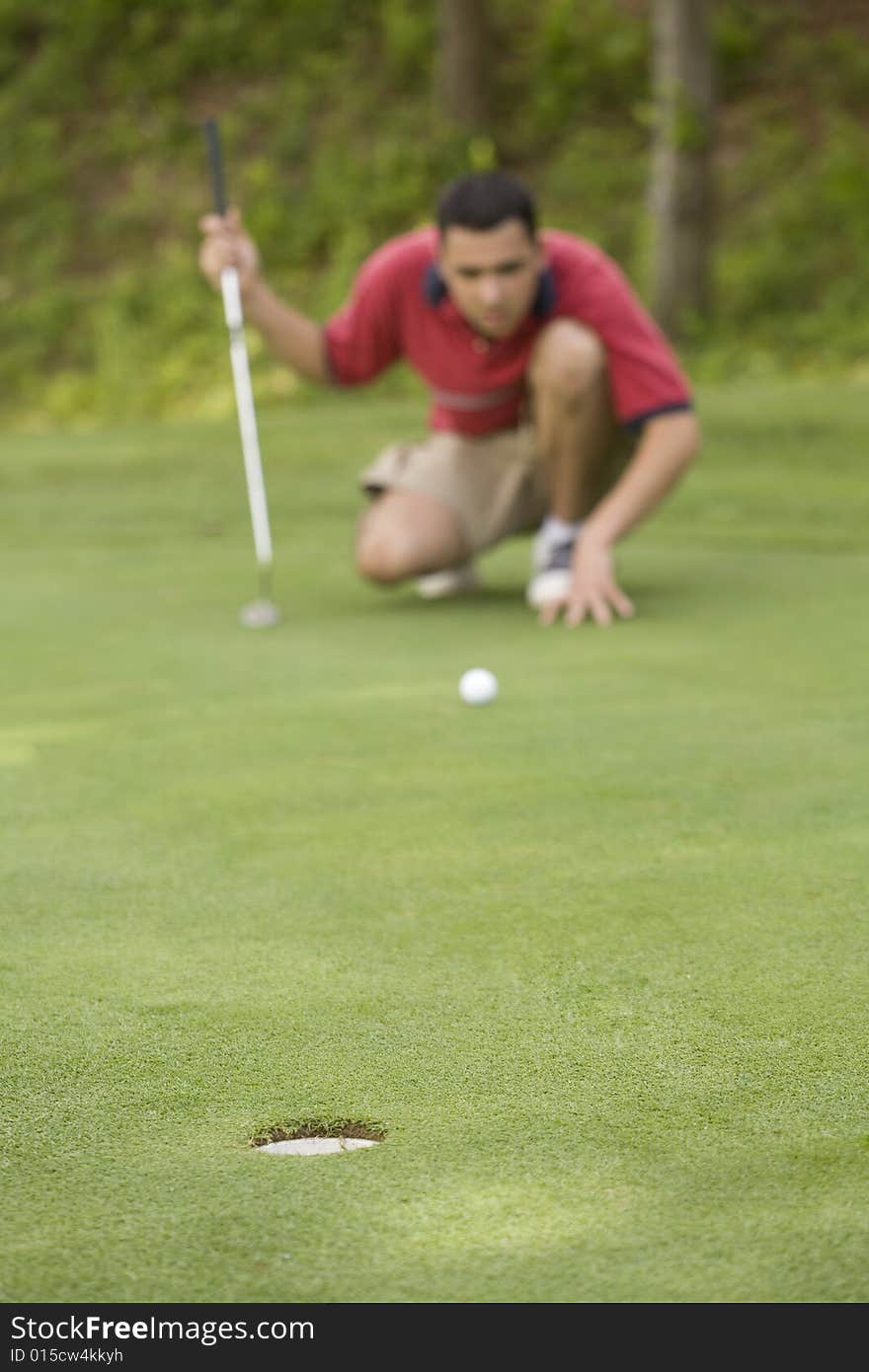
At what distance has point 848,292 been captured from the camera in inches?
479

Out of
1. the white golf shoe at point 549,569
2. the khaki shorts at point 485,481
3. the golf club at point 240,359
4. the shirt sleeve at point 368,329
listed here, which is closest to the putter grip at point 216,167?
the golf club at point 240,359

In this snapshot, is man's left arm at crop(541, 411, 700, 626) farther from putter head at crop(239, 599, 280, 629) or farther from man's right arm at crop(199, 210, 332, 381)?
man's right arm at crop(199, 210, 332, 381)

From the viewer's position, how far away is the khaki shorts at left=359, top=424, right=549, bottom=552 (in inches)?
198

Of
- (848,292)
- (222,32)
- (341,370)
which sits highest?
(222,32)

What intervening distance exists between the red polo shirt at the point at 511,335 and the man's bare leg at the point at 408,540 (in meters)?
0.33

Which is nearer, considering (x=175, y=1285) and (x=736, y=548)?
(x=175, y=1285)

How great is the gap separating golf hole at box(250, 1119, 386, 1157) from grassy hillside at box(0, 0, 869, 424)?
1005cm

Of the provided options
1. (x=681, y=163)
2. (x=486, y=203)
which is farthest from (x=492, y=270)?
(x=681, y=163)

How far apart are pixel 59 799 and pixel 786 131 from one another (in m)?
12.0

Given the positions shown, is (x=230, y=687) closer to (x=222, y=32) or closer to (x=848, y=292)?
(x=848, y=292)

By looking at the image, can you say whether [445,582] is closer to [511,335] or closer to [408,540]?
[408,540]

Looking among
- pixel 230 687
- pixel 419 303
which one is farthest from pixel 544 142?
pixel 230 687

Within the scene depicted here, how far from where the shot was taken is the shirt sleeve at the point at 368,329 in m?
4.75

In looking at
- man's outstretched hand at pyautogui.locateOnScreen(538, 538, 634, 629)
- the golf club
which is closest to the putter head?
the golf club
